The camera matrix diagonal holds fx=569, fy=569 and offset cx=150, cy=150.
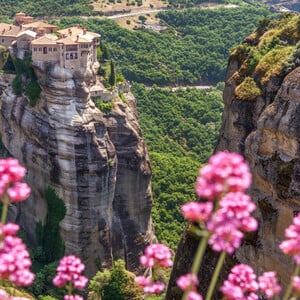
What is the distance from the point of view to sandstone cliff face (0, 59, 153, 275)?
39.6 m

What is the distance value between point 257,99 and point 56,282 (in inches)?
708

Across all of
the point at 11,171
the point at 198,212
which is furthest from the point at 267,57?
the point at 11,171

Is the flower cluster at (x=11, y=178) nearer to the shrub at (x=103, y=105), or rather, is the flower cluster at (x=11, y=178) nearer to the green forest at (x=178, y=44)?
the shrub at (x=103, y=105)

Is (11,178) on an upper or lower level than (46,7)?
upper

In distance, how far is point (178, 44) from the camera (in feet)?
349

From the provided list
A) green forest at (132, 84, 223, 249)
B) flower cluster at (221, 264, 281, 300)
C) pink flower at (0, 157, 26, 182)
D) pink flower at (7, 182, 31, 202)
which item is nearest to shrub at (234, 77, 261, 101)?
flower cluster at (221, 264, 281, 300)

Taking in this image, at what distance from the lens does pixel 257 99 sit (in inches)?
950

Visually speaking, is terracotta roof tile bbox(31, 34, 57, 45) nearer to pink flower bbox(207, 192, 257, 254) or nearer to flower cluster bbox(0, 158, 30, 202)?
flower cluster bbox(0, 158, 30, 202)

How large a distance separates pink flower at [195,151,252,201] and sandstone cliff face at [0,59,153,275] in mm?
33648

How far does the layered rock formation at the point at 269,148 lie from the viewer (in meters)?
19.7

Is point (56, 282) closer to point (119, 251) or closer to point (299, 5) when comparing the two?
point (119, 251)

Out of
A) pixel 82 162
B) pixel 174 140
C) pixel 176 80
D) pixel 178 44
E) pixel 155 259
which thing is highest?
pixel 155 259

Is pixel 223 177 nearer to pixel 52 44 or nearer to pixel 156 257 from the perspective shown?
pixel 156 257

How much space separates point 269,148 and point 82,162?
21.2m
